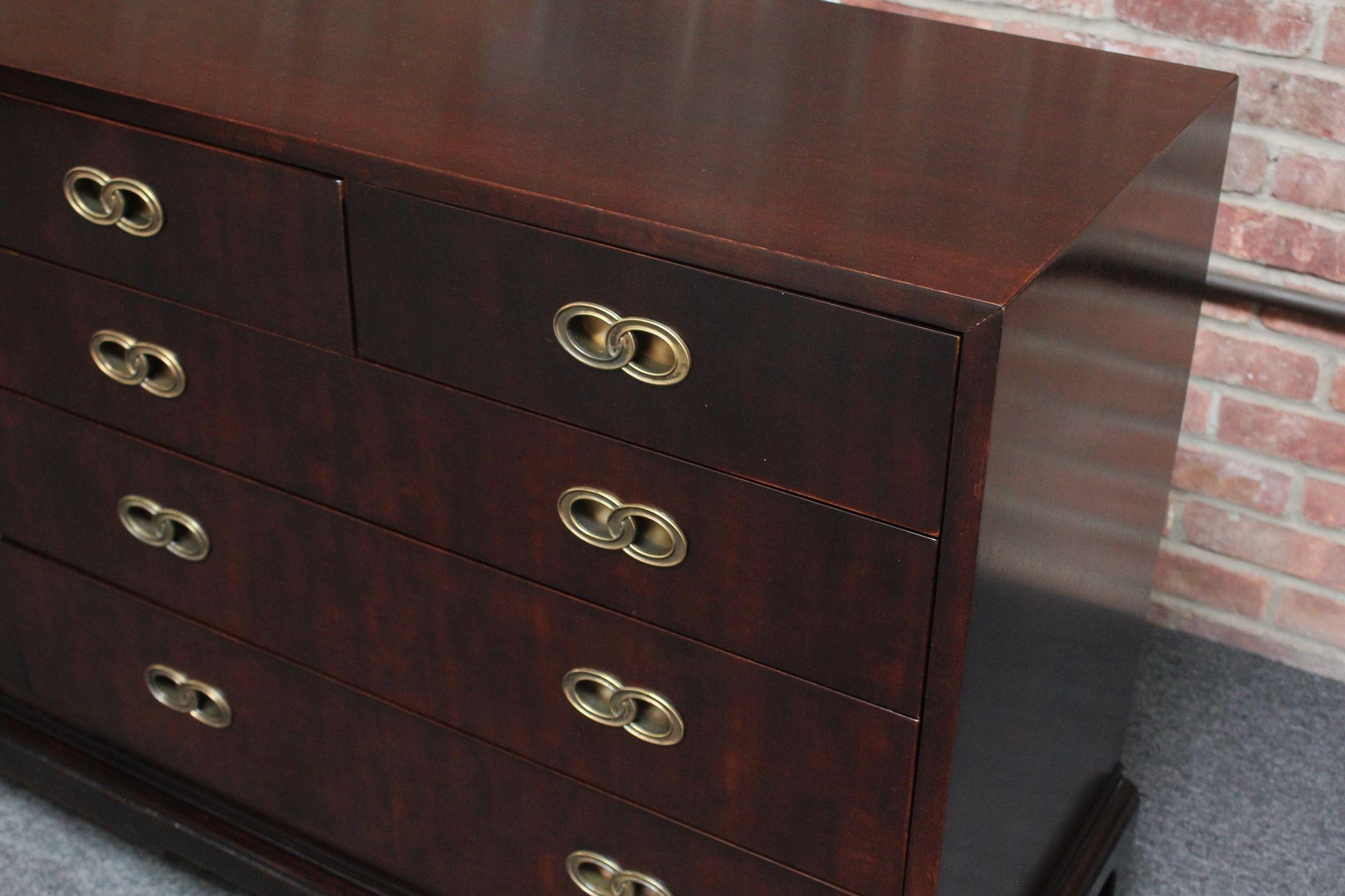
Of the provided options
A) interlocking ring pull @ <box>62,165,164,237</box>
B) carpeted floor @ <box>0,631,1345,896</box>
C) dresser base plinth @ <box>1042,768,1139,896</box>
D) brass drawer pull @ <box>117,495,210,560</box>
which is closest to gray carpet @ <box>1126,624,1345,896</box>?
carpeted floor @ <box>0,631,1345,896</box>

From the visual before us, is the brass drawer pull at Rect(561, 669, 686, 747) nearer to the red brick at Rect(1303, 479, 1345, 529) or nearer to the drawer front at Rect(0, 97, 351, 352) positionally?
the drawer front at Rect(0, 97, 351, 352)

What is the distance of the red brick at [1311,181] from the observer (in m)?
1.55

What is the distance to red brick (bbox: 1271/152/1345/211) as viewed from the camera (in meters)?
1.55

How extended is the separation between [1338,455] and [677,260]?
1081 mm

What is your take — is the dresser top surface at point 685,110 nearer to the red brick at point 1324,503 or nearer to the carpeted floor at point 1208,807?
the red brick at point 1324,503

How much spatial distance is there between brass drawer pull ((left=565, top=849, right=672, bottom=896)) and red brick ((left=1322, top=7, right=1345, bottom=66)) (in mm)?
1043

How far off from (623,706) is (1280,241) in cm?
95

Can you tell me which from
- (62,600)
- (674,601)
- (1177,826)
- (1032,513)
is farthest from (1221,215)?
(62,600)

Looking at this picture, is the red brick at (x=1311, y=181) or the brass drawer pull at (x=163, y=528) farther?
the red brick at (x=1311, y=181)

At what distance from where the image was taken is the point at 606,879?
47.6 inches

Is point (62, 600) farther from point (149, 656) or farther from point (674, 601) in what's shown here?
point (674, 601)

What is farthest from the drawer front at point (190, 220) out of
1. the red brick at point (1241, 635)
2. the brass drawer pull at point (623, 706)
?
the red brick at point (1241, 635)

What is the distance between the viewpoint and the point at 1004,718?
1.05 m

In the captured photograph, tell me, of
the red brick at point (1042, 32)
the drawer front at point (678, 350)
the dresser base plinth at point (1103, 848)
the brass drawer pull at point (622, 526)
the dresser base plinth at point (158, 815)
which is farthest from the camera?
the red brick at point (1042, 32)
